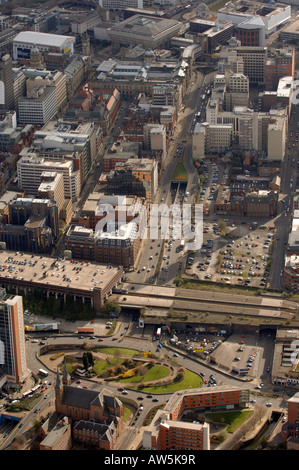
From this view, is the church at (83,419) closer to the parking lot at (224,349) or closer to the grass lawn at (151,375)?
the grass lawn at (151,375)

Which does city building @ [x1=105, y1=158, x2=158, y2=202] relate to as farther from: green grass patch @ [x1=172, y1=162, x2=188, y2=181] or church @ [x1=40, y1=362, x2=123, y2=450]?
church @ [x1=40, y1=362, x2=123, y2=450]

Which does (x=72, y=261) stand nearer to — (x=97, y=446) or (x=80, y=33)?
(x=97, y=446)

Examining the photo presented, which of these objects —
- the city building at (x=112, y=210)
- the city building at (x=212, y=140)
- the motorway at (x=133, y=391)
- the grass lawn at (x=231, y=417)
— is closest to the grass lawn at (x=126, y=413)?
the motorway at (x=133, y=391)

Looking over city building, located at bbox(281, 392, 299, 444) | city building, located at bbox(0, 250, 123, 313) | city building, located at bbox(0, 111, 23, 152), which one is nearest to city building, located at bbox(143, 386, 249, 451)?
city building, located at bbox(281, 392, 299, 444)

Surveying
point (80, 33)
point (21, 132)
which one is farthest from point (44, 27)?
point (21, 132)

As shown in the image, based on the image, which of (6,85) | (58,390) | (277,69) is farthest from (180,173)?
(58,390)

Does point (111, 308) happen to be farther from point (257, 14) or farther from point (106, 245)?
point (257, 14)
